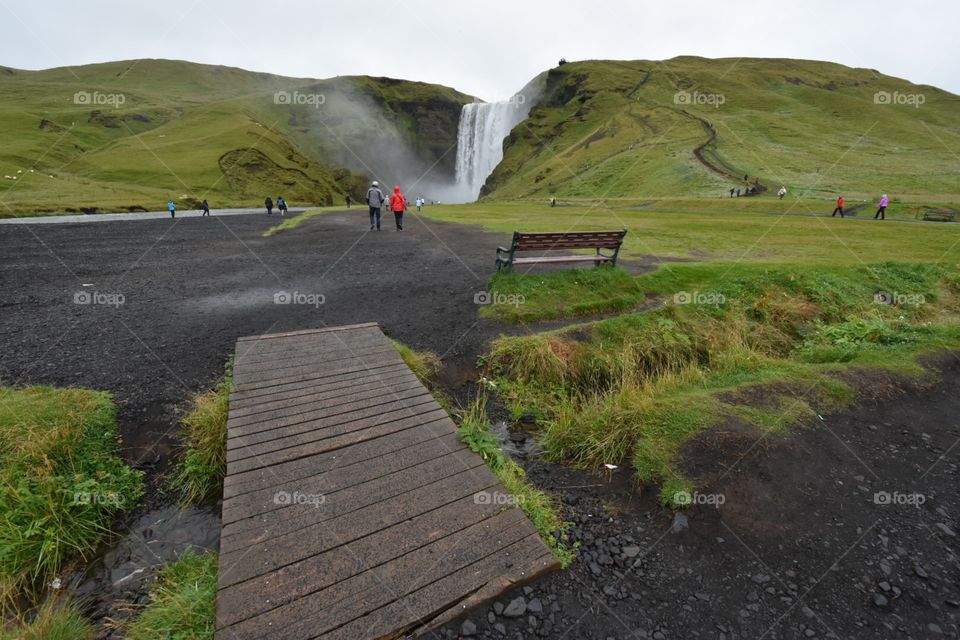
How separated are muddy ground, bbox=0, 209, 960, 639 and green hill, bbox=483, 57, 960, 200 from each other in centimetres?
5333

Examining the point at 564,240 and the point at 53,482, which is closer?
the point at 53,482

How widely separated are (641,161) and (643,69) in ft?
277

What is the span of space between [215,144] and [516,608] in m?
106

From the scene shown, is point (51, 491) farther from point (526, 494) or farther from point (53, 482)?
point (526, 494)

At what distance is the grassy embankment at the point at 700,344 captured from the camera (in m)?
5.99

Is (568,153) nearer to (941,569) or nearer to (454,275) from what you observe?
(454,275)

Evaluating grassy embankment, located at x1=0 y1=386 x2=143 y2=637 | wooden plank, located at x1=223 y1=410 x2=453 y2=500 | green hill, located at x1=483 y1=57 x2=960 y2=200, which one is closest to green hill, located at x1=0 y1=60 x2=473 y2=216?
green hill, located at x1=483 y1=57 x2=960 y2=200

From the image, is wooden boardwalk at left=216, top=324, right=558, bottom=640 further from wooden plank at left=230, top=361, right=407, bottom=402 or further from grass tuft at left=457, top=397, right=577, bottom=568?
grass tuft at left=457, top=397, right=577, bottom=568

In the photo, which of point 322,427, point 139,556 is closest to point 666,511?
point 322,427

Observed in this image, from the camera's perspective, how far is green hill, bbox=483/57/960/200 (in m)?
56.9

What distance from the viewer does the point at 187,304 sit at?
1012 cm

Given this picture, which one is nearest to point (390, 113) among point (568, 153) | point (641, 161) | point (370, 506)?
point (568, 153)

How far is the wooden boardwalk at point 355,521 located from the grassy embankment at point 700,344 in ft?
6.45

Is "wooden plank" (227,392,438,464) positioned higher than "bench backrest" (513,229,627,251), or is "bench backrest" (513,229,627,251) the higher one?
"bench backrest" (513,229,627,251)
